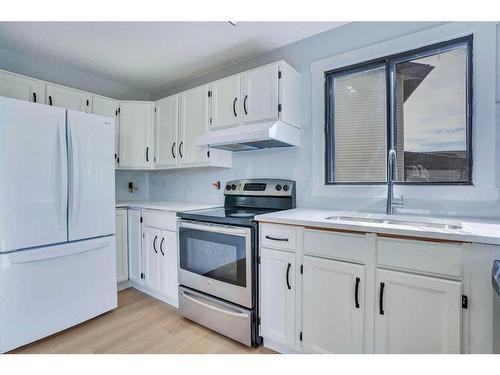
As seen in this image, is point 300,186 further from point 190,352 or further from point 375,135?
point 190,352

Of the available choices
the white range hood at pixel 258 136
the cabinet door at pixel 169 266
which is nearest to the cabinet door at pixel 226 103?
the white range hood at pixel 258 136

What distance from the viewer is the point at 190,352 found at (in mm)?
1799

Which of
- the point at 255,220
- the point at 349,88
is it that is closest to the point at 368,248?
the point at 255,220

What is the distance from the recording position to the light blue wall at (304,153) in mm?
1872

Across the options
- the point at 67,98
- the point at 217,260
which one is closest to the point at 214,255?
the point at 217,260

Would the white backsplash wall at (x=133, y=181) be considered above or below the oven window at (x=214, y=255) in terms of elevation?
above

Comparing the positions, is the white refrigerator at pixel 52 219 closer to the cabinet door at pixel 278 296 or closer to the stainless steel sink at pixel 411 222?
the cabinet door at pixel 278 296

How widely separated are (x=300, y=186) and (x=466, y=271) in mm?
1270

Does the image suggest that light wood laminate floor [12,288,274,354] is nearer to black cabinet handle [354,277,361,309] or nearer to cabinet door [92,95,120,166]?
black cabinet handle [354,277,361,309]

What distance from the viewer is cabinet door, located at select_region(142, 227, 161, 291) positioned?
8.36ft

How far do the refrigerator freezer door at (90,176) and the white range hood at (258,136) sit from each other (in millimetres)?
823

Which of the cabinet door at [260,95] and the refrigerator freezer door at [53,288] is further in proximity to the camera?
the cabinet door at [260,95]

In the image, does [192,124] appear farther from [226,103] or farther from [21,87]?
[21,87]

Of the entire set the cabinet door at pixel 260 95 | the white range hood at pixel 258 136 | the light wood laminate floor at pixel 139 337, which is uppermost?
the cabinet door at pixel 260 95
